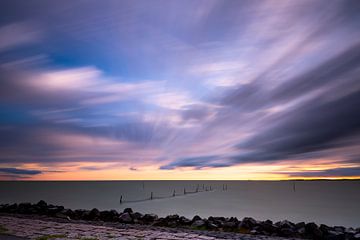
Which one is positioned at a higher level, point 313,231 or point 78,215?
point 78,215

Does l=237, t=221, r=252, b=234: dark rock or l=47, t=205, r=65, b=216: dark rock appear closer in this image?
l=237, t=221, r=252, b=234: dark rock

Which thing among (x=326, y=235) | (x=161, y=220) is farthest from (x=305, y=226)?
(x=161, y=220)

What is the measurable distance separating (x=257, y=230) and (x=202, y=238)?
4.92m

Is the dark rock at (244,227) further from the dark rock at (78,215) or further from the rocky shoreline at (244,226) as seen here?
the dark rock at (78,215)

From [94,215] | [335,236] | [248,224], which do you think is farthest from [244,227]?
[94,215]

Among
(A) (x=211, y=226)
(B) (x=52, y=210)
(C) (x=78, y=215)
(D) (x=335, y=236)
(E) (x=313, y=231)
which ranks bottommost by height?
(D) (x=335, y=236)

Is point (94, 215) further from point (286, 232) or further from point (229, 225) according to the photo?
point (286, 232)

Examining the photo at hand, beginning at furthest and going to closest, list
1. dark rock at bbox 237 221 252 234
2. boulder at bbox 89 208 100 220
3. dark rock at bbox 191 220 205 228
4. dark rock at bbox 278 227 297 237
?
boulder at bbox 89 208 100 220 < dark rock at bbox 191 220 205 228 < dark rock at bbox 237 221 252 234 < dark rock at bbox 278 227 297 237

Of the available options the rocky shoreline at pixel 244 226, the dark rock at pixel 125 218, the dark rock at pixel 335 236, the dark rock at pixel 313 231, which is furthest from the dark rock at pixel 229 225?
the dark rock at pixel 125 218

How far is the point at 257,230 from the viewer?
14.9m

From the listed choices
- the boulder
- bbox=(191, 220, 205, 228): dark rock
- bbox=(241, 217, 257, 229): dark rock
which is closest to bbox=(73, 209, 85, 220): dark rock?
the boulder

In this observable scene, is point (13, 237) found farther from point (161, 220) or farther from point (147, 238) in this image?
point (161, 220)

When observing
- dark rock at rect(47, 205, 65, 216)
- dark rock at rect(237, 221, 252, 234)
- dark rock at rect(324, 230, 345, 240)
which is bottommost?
dark rock at rect(324, 230, 345, 240)

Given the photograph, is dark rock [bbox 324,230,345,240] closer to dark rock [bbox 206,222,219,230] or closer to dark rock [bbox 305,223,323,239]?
dark rock [bbox 305,223,323,239]
